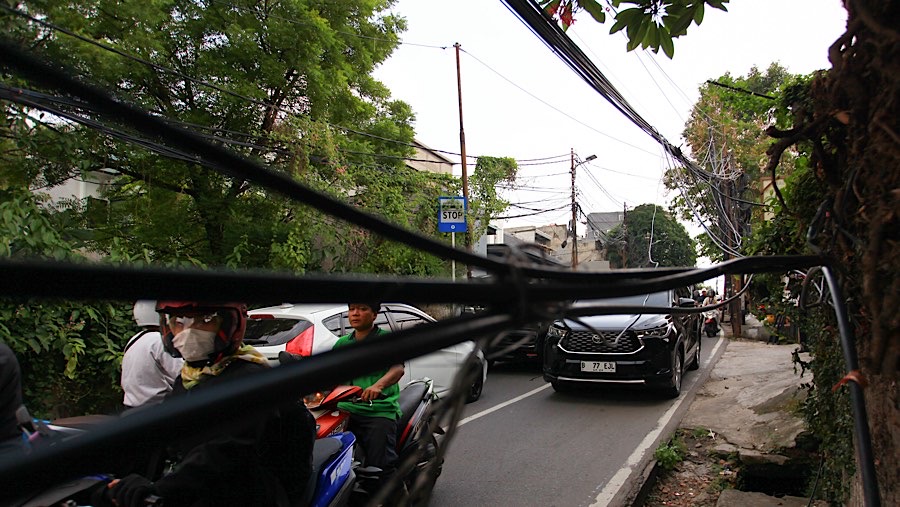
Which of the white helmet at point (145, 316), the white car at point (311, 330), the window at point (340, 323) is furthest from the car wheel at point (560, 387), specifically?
the white helmet at point (145, 316)

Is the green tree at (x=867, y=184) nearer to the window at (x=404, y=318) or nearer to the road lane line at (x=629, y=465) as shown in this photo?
the road lane line at (x=629, y=465)

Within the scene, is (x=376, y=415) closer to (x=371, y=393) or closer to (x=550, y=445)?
(x=371, y=393)

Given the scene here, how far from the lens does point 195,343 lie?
2.15 meters

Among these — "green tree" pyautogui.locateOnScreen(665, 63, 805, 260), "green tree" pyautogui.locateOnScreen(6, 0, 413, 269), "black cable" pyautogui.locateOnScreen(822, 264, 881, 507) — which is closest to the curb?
"black cable" pyautogui.locateOnScreen(822, 264, 881, 507)

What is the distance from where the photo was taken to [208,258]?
905 centimetres

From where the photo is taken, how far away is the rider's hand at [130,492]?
Result: 6.16 feet

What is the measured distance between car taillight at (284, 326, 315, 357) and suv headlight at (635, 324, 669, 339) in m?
4.27

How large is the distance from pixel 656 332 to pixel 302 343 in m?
4.59

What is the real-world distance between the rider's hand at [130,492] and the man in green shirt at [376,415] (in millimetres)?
1508

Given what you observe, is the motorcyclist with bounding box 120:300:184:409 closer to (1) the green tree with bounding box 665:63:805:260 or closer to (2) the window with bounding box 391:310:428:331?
(2) the window with bounding box 391:310:428:331

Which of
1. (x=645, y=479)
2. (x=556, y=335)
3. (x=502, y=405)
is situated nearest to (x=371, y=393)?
(x=645, y=479)

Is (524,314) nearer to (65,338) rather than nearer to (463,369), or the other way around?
(463,369)

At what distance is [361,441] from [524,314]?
301cm

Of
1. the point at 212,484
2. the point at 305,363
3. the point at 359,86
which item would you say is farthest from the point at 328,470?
the point at 359,86
